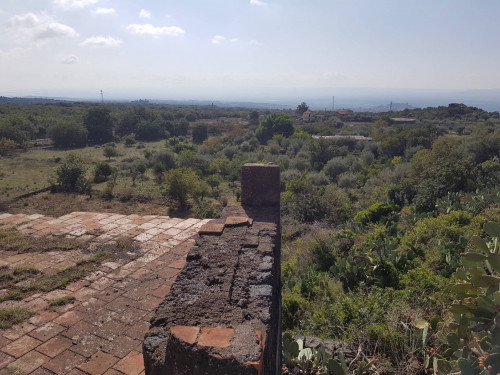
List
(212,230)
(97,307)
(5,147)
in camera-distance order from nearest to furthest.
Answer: (212,230) < (97,307) < (5,147)

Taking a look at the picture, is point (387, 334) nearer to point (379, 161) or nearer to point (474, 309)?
point (474, 309)

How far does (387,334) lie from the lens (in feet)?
12.7

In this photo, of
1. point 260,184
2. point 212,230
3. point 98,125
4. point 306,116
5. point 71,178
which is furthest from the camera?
point 306,116

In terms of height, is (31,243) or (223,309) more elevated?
(223,309)

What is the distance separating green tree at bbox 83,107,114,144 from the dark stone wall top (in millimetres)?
41282

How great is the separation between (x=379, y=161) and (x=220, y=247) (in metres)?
22.0

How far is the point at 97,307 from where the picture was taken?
3.54 m

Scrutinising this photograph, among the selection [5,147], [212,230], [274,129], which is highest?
[212,230]

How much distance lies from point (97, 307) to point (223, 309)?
2104 mm

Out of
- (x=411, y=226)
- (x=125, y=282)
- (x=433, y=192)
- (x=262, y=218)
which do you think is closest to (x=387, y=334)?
(x=262, y=218)

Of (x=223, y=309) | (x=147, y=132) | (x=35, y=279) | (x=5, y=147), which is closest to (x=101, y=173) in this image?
(x=5, y=147)

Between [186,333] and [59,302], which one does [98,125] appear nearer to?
[59,302]

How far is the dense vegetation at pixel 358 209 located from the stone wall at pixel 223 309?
2.02 metres

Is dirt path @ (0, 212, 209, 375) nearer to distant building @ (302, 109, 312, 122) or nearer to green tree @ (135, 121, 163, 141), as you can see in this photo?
green tree @ (135, 121, 163, 141)
